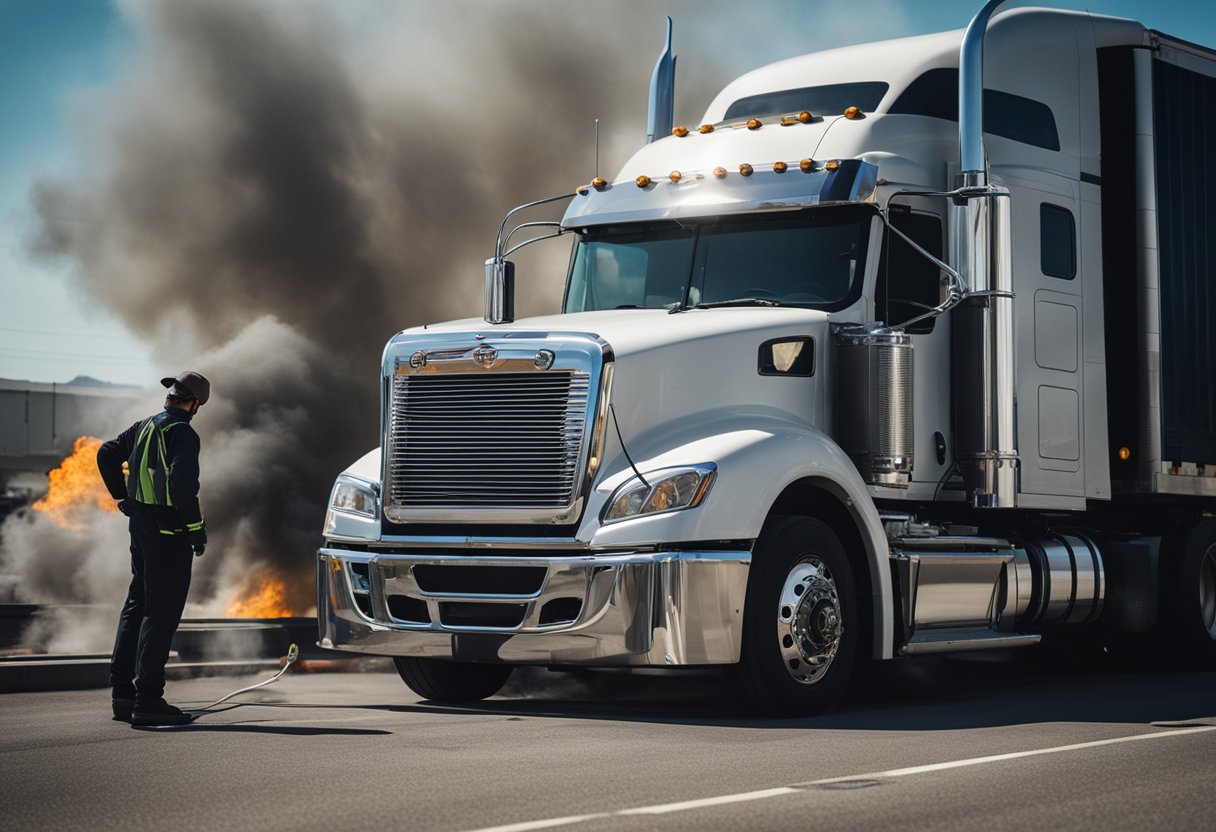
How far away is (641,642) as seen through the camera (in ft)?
28.9

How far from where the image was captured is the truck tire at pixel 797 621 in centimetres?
912

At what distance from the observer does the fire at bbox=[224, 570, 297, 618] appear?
2645 cm

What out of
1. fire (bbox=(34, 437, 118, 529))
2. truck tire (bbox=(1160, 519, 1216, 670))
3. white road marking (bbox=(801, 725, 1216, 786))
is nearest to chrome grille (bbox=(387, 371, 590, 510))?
white road marking (bbox=(801, 725, 1216, 786))

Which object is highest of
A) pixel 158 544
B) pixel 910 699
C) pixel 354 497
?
pixel 354 497

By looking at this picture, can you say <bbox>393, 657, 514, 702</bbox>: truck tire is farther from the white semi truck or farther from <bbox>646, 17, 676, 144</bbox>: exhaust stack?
<bbox>646, 17, 676, 144</bbox>: exhaust stack

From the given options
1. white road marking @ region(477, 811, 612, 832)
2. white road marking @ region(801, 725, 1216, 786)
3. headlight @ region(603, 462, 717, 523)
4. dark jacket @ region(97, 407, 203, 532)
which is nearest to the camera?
white road marking @ region(477, 811, 612, 832)

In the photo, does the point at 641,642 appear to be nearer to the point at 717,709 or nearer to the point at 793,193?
the point at 717,709

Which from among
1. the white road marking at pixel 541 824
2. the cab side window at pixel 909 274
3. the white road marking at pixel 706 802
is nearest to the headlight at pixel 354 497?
the cab side window at pixel 909 274

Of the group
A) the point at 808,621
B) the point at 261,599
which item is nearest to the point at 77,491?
the point at 261,599

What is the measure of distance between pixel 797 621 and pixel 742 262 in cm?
242

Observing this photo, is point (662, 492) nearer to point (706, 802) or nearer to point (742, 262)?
point (742, 262)

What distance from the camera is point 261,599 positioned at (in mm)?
27219

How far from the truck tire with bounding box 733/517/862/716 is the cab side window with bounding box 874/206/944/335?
1632 millimetres

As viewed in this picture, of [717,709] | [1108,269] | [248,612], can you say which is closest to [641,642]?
[717,709]
